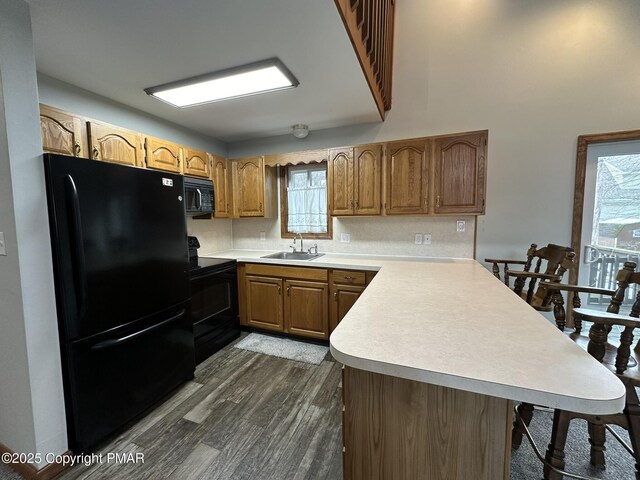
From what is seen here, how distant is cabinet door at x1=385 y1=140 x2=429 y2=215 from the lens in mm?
2561

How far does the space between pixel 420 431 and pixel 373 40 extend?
2.42 m

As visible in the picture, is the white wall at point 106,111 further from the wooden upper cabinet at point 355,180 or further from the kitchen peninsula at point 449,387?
the kitchen peninsula at point 449,387

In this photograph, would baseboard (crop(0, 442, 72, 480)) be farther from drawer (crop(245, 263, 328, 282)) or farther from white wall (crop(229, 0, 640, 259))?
white wall (crop(229, 0, 640, 259))

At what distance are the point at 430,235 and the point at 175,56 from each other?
2682 millimetres

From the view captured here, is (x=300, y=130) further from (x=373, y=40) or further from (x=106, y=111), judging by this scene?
(x=106, y=111)

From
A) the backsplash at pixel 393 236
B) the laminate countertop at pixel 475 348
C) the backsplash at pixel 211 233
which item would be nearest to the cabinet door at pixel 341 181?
the backsplash at pixel 393 236

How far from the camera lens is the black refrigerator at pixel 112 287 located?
1427 mm

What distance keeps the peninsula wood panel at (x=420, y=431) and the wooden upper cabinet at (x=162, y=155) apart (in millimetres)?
2556

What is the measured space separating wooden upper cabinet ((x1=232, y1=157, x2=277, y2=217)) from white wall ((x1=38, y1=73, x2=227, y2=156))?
594mm

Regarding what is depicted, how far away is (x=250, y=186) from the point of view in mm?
3291

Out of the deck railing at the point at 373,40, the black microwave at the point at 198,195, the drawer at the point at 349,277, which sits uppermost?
the deck railing at the point at 373,40

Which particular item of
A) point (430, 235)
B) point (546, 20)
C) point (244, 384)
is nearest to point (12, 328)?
point (244, 384)

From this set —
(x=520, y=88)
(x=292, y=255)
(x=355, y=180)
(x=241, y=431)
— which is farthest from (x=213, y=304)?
(x=520, y=88)

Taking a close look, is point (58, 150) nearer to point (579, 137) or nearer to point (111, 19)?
point (111, 19)
